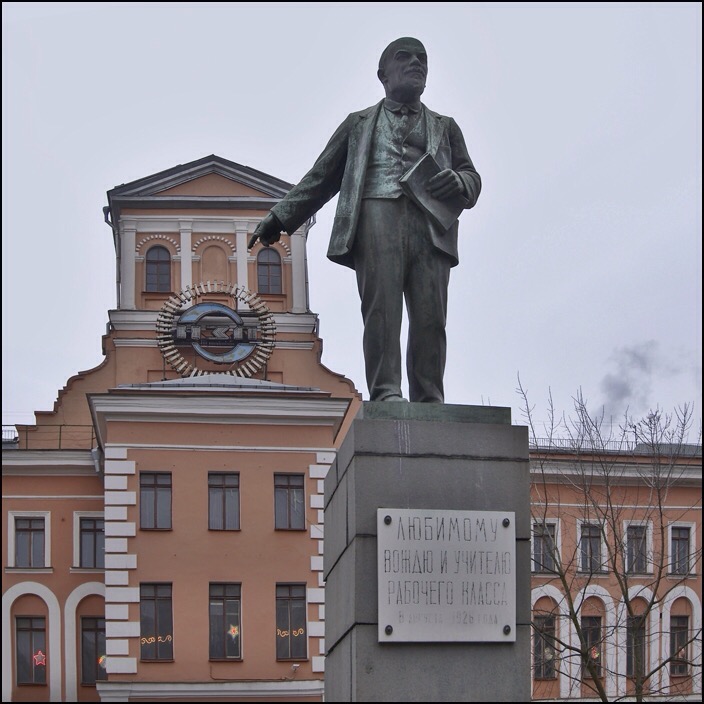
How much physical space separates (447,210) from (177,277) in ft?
106

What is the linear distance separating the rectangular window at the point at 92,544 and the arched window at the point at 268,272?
24.2 ft

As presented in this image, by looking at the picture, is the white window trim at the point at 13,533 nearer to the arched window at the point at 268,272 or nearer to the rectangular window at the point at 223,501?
the rectangular window at the point at 223,501

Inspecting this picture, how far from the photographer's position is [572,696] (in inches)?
1583

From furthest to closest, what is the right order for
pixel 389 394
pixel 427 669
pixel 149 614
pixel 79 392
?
pixel 79 392 < pixel 149 614 < pixel 389 394 < pixel 427 669

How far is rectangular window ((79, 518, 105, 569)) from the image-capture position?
1580 inches

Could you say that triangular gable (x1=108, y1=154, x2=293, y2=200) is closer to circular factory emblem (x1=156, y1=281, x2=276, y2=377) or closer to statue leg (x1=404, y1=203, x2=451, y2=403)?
circular factory emblem (x1=156, y1=281, x2=276, y2=377)

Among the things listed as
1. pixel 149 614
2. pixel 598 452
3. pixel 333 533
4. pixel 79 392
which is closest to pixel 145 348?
pixel 79 392

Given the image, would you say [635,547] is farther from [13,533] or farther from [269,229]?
[269,229]

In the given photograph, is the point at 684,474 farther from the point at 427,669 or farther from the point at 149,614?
the point at 427,669

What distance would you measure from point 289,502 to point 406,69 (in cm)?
2619

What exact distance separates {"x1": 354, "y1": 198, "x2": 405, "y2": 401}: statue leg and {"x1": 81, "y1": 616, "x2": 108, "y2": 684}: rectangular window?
2870 cm

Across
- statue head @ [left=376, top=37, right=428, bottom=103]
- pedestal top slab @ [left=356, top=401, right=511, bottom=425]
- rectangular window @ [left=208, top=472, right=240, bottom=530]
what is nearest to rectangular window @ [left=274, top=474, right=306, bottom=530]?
rectangular window @ [left=208, top=472, right=240, bottom=530]

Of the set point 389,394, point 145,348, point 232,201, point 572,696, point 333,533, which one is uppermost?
point 232,201

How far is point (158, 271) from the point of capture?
43.6 m
